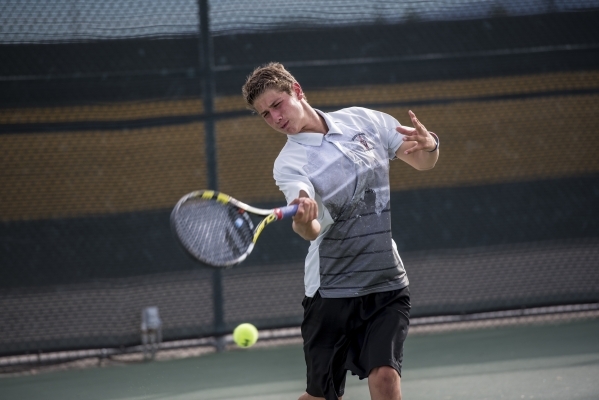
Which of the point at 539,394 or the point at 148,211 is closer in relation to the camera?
the point at 539,394

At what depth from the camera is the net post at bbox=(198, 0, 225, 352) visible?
4512mm

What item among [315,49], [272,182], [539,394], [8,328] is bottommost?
[539,394]

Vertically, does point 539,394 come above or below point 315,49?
below

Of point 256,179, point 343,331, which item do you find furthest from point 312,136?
point 256,179

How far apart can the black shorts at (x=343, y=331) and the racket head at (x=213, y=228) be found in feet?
1.20

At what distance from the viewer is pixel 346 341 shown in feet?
9.05

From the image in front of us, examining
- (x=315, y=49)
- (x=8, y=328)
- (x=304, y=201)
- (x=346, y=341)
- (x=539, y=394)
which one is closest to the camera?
(x=304, y=201)

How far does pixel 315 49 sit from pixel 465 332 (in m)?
1.86

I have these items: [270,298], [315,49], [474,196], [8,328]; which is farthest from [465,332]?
[8,328]

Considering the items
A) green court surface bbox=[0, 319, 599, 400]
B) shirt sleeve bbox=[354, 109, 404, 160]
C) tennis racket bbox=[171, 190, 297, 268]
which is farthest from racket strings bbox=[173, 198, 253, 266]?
green court surface bbox=[0, 319, 599, 400]

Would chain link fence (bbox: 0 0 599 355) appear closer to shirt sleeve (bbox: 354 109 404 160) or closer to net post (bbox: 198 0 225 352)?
net post (bbox: 198 0 225 352)

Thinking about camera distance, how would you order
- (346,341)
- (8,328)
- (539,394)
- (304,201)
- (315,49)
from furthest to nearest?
1. (315,49)
2. (8,328)
3. (539,394)
4. (346,341)
5. (304,201)

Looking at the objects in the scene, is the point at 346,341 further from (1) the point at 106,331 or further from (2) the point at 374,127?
(1) the point at 106,331

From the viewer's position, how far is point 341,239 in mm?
2717
